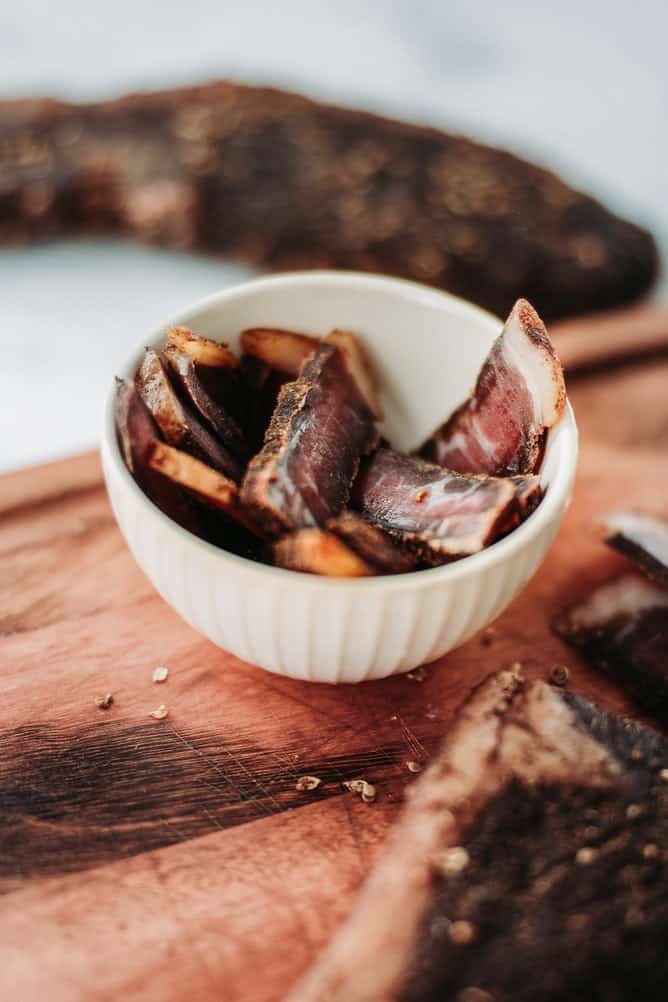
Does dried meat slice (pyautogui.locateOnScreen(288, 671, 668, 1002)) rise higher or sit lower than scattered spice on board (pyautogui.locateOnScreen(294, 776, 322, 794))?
higher

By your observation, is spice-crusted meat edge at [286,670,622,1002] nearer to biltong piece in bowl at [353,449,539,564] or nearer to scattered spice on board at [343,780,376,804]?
scattered spice on board at [343,780,376,804]

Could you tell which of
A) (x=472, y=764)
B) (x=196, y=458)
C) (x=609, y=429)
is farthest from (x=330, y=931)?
(x=609, y=429)

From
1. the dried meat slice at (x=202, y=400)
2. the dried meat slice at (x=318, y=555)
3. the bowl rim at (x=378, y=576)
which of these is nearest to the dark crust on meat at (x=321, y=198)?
the bowl rim at (x=378, y=576)

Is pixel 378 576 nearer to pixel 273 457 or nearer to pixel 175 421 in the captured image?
pixel 273 457

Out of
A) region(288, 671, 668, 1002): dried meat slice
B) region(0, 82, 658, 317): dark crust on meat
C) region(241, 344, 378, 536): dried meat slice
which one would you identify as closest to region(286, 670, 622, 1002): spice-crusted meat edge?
region(288, 671, 668, 1002): dried meat slice

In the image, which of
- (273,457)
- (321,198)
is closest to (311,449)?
(273,457)

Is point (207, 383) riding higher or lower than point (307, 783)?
higher

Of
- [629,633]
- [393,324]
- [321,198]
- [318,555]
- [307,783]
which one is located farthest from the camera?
[321,198]

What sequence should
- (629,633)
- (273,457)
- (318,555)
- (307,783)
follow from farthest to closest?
(629,633), (307,783), (273,457), (318,555)
